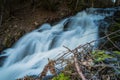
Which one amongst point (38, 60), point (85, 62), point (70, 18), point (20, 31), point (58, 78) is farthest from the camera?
point (70, 18)

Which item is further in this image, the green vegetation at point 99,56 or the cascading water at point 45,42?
the cascading water at point 45,42

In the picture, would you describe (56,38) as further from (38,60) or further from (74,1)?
(74,1)

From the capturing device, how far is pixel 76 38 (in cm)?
713

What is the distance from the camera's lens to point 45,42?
7.11 m

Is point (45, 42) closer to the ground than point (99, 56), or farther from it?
closer to the ground

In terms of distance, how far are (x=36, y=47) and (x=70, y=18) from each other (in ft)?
6.20

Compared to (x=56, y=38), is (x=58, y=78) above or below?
above

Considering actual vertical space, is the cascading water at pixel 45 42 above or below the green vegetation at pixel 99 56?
below

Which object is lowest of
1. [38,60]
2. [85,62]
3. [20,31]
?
[38,60]

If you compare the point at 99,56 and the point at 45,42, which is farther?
the point at 45,42

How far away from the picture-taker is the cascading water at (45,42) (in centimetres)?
606

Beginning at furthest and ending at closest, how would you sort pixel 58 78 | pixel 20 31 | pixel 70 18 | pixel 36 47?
pixel 70 18 < pixel 20 31 < pixel 36 47 < pixel 58 78

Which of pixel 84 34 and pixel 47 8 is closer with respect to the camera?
pixel 84 34

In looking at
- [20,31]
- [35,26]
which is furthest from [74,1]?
[20,31]
